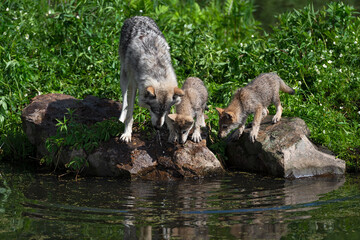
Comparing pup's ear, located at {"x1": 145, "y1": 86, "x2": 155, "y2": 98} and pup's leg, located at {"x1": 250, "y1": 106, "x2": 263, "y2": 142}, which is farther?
pup's leg, located at {"x1": 250, "y1": 106, "x2": 263, "y2": 142}

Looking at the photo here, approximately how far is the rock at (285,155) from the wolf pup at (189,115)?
78 cm

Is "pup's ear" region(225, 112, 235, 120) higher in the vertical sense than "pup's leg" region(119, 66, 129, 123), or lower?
lower

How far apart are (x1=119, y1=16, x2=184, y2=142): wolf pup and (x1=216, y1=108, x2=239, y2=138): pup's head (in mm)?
977

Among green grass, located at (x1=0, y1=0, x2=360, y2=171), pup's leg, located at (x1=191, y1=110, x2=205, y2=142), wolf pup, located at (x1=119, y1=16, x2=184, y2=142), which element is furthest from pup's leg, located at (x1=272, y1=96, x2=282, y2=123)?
wolf pup, located at (x1=119, y1=16, x2=184, y2=142)

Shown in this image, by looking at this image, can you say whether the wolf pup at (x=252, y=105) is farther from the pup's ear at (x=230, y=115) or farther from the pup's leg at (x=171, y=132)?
the pup's leg at (x=171, y=132)

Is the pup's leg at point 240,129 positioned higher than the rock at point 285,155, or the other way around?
the pup's leg at point 240,129

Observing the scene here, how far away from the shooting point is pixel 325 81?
1006 centimetres

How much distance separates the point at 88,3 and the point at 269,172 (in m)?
5.84

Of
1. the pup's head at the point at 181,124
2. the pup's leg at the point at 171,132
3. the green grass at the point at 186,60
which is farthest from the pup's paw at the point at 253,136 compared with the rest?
the pup's leg at the point at 171,132

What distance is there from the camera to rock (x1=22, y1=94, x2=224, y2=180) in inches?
324

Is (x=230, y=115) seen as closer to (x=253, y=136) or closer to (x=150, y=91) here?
(x=253, y=136)

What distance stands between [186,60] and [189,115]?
119 inches

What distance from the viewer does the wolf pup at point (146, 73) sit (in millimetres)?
7758

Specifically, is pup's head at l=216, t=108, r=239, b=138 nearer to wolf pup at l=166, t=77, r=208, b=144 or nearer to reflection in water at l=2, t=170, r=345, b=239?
wolf pup at l=166, t=77, r=208, b=144
